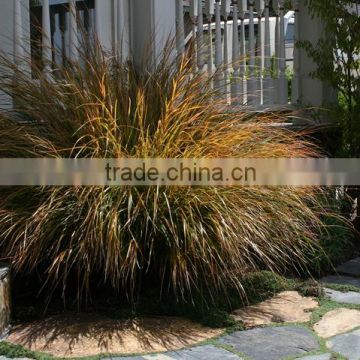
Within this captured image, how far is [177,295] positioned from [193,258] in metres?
0.30

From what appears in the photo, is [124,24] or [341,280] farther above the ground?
[124,24]

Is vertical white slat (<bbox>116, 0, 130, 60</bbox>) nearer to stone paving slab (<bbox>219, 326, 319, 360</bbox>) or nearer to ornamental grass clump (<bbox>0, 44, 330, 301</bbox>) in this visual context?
ornamental grass clump (<bbox>0, 44, 330, 301</bbox>)

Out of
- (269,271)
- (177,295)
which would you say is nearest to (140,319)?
(177,295)

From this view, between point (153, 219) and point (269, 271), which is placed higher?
point (153, 219)

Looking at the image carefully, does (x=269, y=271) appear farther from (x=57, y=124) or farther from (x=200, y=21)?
(x=200, y=21)

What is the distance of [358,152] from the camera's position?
5430mm

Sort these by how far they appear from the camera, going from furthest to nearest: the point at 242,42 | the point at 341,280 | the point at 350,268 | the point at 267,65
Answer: the point at 267,65, the point at 242,42, the point at 350,268, the point at 341,280

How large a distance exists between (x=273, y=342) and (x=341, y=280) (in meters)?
1.30

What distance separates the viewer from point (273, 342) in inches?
127

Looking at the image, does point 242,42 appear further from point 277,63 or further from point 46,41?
point 46,41

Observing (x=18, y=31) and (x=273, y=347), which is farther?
(x=18, y=31)

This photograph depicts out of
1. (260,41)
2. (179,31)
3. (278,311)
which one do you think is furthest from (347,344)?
(260,41)

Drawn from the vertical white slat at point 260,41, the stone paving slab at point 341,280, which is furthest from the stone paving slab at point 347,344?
the vertical white slat at point 260,41

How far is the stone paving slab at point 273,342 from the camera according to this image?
3094mm
